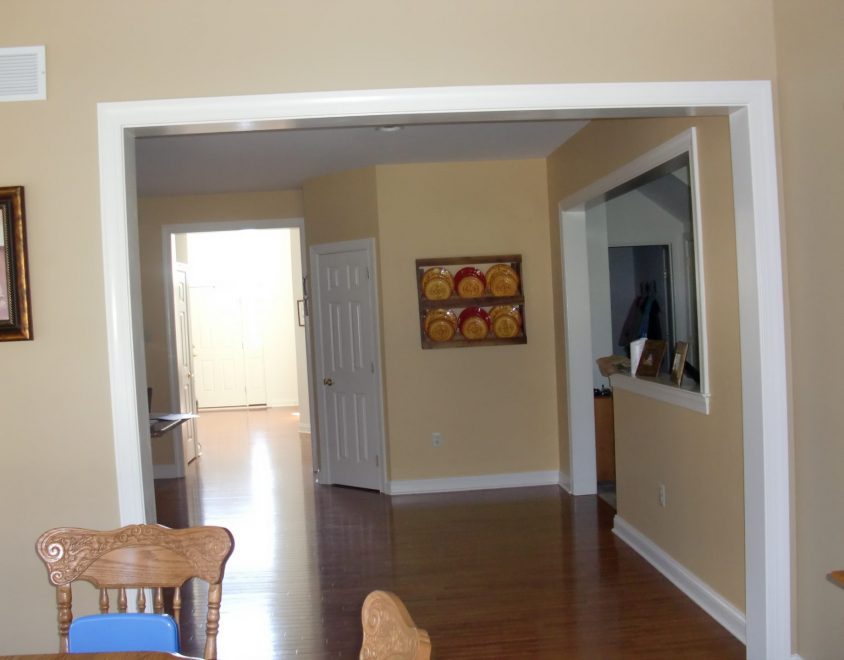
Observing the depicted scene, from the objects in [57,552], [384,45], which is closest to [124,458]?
[57,552]

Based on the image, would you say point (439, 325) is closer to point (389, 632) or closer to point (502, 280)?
point (502, 280)

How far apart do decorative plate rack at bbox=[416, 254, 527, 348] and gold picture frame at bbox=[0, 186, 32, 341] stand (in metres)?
3.89

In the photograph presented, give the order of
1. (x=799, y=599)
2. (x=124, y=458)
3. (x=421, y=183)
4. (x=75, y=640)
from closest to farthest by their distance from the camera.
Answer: (x=75, y=640), (x=124, y=458), (x=799, y=599), (x=421, y=183)

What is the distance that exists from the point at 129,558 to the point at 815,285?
2381 millimetres

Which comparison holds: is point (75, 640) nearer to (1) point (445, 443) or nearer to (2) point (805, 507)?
(2) point (805, 507)

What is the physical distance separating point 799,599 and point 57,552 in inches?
100

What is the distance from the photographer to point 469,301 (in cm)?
628

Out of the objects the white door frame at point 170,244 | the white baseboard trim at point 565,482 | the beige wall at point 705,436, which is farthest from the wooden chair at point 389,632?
the white door frame at point 170,244

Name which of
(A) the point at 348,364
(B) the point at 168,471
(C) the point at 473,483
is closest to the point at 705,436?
(C) the point at 473,483

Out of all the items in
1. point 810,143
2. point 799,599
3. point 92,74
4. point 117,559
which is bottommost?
point 799,599

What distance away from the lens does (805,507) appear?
279 centimetres

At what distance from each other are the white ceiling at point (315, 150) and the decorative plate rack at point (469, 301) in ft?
2.86

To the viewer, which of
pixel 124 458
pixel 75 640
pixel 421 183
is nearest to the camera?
A: pixel 75 640

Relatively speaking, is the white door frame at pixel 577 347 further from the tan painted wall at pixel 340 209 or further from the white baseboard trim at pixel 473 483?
the tan painted wall at pixel 340 209
